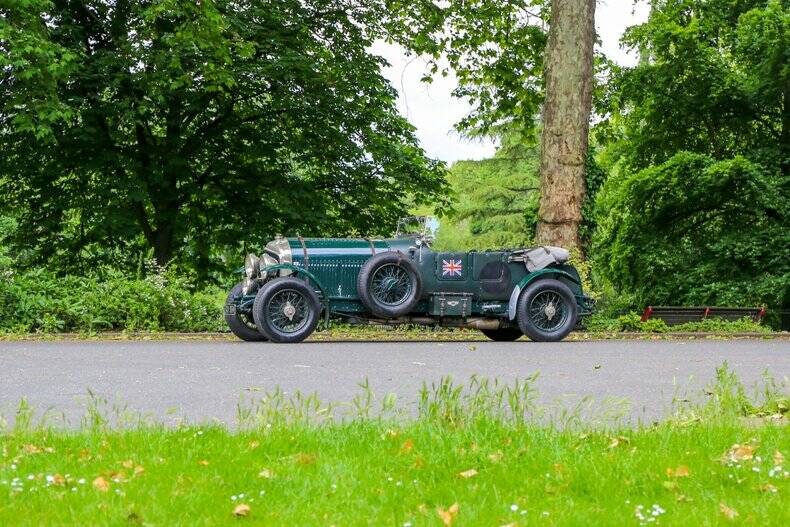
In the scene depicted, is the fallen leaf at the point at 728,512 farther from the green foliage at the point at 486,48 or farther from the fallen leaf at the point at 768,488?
the green foliage at the point at 486,48

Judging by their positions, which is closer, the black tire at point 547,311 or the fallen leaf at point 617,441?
the fallen leaf at point 617,441

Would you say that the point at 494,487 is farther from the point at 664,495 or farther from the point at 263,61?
the point at 263,61

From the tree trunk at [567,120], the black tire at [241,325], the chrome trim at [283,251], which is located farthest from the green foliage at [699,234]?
the black tire at [241,325]

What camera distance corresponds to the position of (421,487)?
448 centimetres

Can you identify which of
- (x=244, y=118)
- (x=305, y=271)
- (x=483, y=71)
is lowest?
(x=305, y=271)

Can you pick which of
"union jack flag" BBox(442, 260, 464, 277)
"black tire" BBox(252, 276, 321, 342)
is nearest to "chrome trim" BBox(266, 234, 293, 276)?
"black tire" BBox(252, 276, 321, 342)

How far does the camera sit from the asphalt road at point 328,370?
295 inches

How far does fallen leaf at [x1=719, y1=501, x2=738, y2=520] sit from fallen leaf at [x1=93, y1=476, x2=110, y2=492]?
251 cm

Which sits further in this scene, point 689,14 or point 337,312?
point 689,14

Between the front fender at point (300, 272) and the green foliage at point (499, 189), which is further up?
the green foliage at point (499, 189)

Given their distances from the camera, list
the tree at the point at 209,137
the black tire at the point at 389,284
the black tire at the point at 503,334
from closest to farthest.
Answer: the black tire at the point at 389,284, the black tire at the point at 503,334, the tree at the point at 209,137

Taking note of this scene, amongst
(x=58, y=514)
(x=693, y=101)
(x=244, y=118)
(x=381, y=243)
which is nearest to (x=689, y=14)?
(x=693, y=101)

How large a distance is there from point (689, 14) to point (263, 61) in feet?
44.1

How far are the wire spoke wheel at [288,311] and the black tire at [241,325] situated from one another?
66 cm
